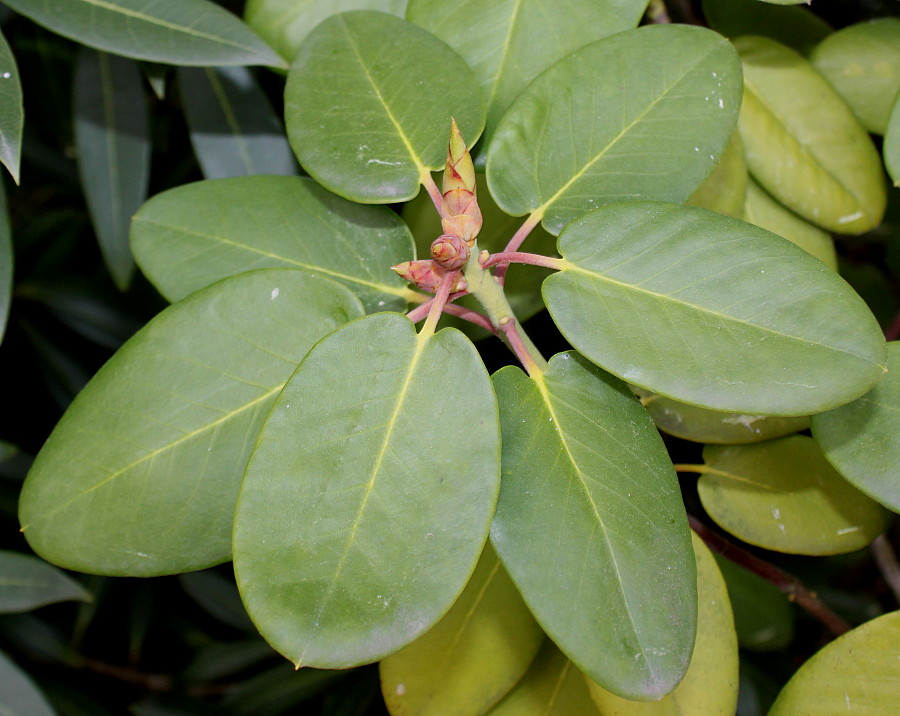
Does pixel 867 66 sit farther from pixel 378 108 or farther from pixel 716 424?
pixel 378 108

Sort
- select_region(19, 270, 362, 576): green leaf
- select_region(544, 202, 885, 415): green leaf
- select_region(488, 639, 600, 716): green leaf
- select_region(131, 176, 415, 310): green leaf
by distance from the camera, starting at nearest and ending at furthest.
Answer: select_region(544, 202, 885, 415): green leaf, select_region(19, 270, 362, 576): green leaf, select_region(131, 176, 415, 310): green leaf, select_region(488, 639, 600, 716): green leaf

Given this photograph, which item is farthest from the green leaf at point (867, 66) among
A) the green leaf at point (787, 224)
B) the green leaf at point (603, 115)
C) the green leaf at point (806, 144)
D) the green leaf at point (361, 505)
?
the green leaf at point (361, 505)

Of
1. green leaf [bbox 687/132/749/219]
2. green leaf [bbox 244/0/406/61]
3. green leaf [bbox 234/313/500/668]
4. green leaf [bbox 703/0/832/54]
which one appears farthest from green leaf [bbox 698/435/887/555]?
green leaf [bbox 244/0/406/61]

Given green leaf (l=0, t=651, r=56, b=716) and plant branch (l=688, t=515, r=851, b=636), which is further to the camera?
green leaf (l=0, t=651, r=56, b=716)

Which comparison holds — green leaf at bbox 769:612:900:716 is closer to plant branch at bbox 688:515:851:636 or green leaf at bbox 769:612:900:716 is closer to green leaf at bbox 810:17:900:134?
plant branch at bbox 688:515:851:636

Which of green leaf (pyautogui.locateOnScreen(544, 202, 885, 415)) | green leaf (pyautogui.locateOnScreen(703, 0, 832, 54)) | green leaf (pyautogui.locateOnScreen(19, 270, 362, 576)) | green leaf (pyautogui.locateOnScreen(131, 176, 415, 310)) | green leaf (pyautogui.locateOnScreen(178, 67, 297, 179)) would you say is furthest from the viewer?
green leaf (pyautogui.locateOnScreen(178, 67, 297, 179))

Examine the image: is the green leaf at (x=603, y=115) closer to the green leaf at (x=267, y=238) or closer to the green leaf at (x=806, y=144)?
the green leaf at (x=267, y=238)
